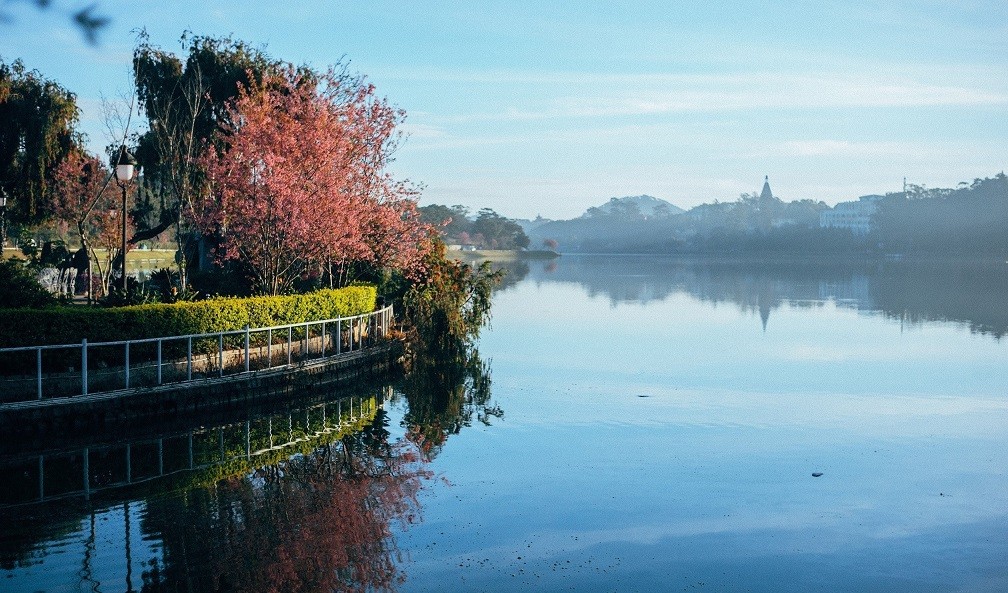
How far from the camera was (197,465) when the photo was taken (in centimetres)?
1584

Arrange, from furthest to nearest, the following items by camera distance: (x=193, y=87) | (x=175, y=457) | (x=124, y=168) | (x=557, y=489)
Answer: (x=193, y=87), (x=124, y=168), (x=175, y=457), (x=557, y=489)

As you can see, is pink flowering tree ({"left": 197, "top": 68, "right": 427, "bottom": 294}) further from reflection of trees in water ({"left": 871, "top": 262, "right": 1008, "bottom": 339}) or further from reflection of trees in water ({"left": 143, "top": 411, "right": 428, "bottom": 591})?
reflection of trees in water ({"left": 871, "top": 262, "right": 1008, "bottom": 339})

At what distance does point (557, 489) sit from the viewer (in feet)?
48.7

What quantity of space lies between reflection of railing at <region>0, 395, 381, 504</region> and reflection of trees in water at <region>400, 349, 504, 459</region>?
4.54 feet

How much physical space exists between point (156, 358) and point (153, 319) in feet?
2.65

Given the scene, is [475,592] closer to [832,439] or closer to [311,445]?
[311,445]

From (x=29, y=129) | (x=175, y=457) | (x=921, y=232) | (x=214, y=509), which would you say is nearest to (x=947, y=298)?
(x=29, y=129)

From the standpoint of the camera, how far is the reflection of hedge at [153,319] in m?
17.2

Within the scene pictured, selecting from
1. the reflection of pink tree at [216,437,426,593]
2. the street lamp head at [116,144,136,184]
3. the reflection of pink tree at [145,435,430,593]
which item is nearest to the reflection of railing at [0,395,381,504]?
the reflection of pink tree at [145,435,430,593]

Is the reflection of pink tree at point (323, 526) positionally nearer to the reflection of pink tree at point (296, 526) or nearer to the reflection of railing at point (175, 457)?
the reflection of pink tree at point (296, 526)

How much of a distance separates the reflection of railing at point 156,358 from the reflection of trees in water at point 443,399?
247 cm

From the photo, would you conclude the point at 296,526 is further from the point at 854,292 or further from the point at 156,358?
the point at 854,292

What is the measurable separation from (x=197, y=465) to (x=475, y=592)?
7.10 metres

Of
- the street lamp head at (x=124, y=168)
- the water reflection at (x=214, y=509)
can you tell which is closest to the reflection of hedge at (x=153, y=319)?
the water reflection at (x=214, y=509)
